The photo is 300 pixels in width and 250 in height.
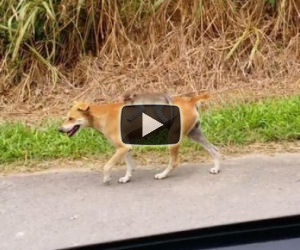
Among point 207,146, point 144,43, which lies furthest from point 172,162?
point 144,43

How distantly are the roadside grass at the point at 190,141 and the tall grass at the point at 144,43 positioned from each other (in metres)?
1.12

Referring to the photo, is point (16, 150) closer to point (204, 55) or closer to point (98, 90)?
point (98, 90)

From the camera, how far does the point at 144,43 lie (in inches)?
297

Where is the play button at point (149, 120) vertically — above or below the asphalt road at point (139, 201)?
above

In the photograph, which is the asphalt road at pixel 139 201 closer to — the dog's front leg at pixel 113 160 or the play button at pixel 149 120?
the dog's front leg at pixel 113 160

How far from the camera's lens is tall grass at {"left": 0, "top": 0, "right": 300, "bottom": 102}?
7.14m

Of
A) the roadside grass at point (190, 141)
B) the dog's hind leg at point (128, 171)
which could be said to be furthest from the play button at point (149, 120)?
the roadside grass at point (190, 141)

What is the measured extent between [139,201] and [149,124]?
2.16 feet

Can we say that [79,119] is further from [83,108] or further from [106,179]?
[106,179]

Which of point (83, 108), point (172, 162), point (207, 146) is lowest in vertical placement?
point (172, 162)

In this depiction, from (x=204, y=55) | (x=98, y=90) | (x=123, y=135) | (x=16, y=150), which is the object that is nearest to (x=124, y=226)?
(x=123, y=135)

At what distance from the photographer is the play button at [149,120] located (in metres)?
4.77

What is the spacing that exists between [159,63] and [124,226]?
3.53 meters

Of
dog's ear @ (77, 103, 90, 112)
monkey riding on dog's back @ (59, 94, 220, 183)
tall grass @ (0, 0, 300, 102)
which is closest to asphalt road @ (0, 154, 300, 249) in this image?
monkey riding on dog's back @ (59, 94, 220, 183)
